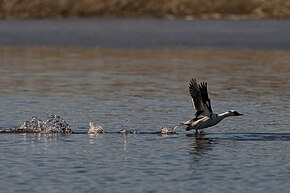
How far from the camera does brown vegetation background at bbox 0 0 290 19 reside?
137250mm

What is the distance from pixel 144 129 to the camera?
958 inches

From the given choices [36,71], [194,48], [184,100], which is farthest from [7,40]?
[184,100]

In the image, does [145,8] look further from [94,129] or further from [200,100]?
[200,100]

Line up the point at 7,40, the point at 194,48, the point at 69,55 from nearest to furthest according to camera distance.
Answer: the point at 69,55 < the point at 194,48 < the point at 7,40

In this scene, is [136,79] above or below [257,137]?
above

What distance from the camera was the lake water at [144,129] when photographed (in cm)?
1809

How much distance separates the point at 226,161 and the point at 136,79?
60.3 ft

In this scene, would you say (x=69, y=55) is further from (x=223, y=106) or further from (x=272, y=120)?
(x=272, y=120)

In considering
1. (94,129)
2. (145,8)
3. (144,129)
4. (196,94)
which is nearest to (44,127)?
(94,129)

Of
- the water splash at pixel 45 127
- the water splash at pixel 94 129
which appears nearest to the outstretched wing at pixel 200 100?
the water splash at pixel 94 129

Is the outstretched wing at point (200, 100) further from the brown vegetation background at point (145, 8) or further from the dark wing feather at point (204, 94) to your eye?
the brown vegetation background at point (145, 8)

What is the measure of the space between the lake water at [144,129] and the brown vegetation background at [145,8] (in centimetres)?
9107

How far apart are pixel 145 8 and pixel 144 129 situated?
12167 cm

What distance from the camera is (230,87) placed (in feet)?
117
